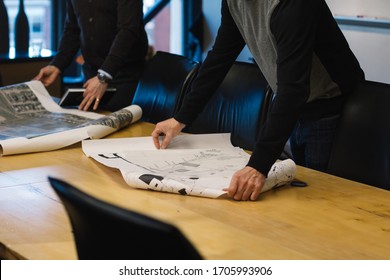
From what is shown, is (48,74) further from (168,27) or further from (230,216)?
(168,27)

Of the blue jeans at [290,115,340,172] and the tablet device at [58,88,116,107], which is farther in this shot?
the tablet device at [58,88,116,107]

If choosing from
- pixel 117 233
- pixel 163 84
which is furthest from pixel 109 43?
pixel 117 233

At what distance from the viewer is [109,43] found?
10.7 feet

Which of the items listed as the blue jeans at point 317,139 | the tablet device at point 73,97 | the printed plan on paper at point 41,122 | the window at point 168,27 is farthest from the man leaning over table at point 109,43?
the window at point 168,27

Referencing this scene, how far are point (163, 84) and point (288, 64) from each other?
3.93 ft

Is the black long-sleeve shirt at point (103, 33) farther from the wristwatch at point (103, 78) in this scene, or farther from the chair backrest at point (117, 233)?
the chair backrest at point (117, 233)

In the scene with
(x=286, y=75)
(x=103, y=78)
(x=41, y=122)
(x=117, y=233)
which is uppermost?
(x=286, y=75)

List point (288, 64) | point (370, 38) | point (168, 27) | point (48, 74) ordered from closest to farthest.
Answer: point (288, 64)
point (48, 74)
point (370, 38)
point (168, 27)

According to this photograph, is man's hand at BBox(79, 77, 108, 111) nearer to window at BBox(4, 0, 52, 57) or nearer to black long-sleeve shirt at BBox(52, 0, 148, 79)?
black long-sleeve shirt at BBox(52, 0, 148, 79)

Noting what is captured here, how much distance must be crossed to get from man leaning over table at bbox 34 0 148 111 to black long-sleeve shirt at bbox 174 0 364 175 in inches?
28.4

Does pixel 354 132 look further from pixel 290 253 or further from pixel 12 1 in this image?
pixel 12 1

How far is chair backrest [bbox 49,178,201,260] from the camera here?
928mm

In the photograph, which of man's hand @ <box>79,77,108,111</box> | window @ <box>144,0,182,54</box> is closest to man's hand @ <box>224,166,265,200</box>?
man's hand @ <box>79,77,108,111</box>

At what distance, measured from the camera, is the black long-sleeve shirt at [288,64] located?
1.78 metres
